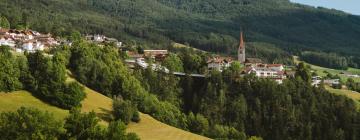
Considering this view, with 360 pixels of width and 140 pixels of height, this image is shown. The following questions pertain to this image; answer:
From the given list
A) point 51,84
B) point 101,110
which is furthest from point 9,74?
point 101,110

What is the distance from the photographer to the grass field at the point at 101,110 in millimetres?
79312

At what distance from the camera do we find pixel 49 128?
183 feet

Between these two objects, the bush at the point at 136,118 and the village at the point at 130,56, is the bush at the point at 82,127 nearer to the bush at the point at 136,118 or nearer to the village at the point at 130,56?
the bush at the point at 136,118

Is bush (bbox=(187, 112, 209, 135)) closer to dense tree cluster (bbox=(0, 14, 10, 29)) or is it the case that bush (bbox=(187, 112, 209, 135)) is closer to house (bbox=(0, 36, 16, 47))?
house (bbox=(0, 36, 16, 47))

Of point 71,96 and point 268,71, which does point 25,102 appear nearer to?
point 71,96

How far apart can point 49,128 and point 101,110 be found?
107ft

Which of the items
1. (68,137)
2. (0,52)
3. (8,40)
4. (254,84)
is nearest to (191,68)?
(254,84)

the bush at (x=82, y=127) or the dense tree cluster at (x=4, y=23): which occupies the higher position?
the bush at (x=82, y=127)

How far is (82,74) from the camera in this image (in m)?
102

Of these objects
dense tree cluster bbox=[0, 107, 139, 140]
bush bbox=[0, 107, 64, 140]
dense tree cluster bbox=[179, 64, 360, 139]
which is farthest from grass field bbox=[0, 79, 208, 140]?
dense tree cluster bbox=[179, 64, 360, 139]

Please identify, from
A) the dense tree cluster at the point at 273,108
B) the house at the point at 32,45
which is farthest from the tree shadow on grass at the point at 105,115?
the house at the point at 32,45

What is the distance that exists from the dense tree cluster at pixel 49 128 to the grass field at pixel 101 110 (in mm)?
18675

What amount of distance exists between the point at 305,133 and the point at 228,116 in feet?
52.8

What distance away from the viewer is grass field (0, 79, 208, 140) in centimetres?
7931
